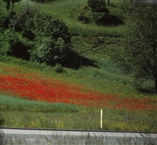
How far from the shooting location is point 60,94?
19688 millimetres

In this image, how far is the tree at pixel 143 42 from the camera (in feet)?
82.0

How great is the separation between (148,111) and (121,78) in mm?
6250

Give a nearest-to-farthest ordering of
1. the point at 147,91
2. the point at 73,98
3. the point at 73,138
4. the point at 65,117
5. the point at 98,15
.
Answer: the point at 73,138, the point at 65,117, the point at 73,98, the point at 147,91, the point at 98,15

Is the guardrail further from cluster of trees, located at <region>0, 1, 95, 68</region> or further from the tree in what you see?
cluster of trees, located at <region>0, 1, 95, 68</region>

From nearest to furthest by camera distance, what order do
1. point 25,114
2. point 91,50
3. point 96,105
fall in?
1. point 25,114
2. point 96,105
3. point 91,50

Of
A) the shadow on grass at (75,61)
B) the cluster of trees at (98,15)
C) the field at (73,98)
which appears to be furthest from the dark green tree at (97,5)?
the field at (73,98)

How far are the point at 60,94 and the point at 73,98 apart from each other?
34.3 inches

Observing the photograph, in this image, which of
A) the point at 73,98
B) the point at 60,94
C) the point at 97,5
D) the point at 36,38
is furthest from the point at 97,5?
the point at 73,98

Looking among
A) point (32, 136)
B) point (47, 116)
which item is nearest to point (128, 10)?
point (47, 116)

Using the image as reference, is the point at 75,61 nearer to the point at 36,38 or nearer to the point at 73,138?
the point at 36,38

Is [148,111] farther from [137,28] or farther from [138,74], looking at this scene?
[137,28]

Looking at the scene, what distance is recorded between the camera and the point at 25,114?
1605cm

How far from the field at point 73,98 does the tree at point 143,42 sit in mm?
884

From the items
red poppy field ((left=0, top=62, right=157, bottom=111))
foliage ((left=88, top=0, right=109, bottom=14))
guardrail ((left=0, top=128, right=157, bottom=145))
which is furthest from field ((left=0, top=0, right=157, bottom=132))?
foliage ((left=88, top=0, right=109, bottom=14))
